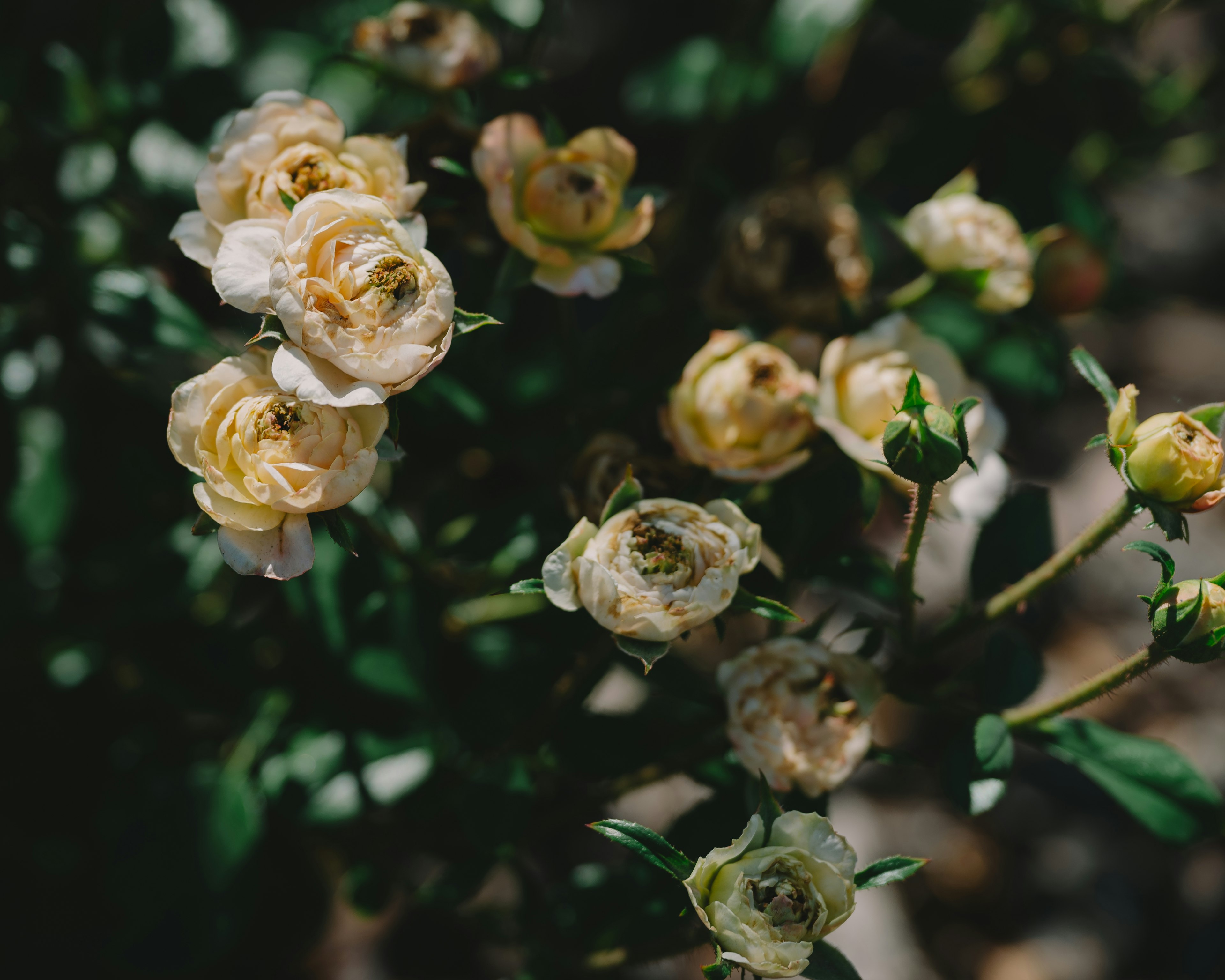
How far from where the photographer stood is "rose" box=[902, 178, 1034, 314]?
1.22 meters

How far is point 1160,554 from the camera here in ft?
2.88

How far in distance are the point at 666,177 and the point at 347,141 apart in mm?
1234

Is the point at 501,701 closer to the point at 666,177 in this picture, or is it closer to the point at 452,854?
the point at 452,854

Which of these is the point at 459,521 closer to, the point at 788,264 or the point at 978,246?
the point at 788,264

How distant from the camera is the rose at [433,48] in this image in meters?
1.19

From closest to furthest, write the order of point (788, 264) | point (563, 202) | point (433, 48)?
point (563, 202) < point (433, 48) < point (788, 264)

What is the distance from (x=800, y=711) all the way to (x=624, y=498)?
32cm

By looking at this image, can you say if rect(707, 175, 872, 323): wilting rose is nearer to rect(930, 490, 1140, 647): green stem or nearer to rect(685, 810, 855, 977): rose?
rect(930, 490, 1140, 647): green stem

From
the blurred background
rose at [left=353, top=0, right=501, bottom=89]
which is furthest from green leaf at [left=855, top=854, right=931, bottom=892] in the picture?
rose at [left=353, top=0, right=501, bottom=89]

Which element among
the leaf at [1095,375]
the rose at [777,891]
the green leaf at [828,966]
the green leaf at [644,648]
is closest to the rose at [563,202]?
the green leaf at [644,648]

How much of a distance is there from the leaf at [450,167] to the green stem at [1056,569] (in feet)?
2.56

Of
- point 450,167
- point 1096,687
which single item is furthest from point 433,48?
point 1096,687

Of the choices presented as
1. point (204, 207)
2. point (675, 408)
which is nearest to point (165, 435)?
point (204, 207)

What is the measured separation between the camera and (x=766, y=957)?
2.70ft
